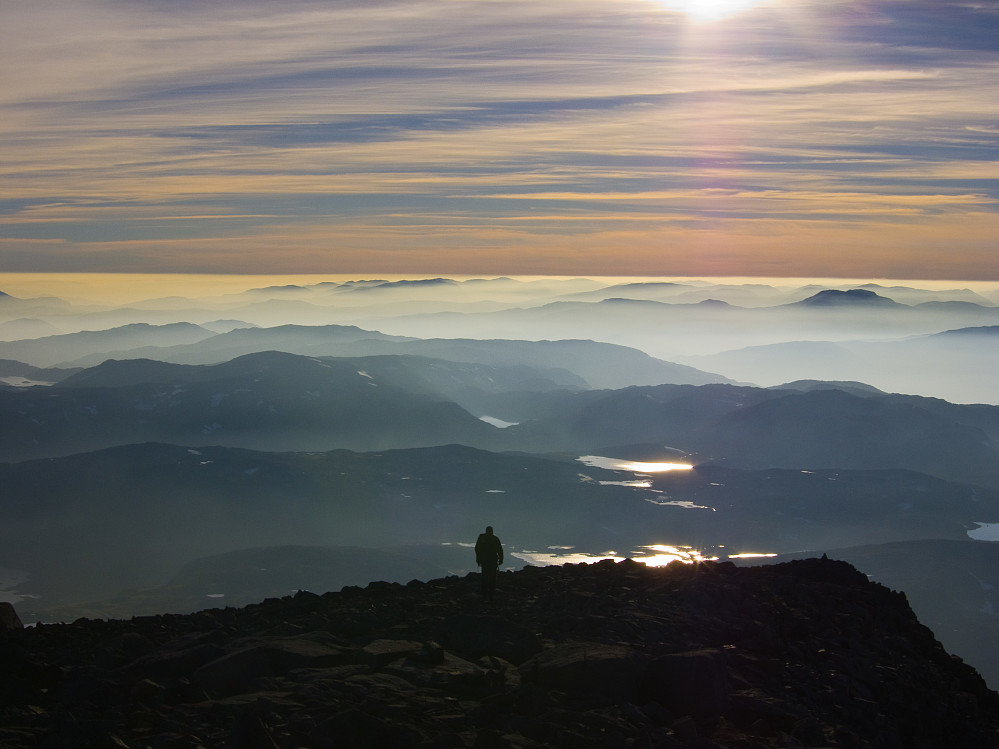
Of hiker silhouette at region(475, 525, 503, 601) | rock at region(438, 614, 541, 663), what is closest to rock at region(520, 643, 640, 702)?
rock at region(438, 614, 541, 663)

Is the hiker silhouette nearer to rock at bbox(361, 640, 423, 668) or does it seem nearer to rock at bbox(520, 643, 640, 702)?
rock at bbox(361, 640, 423, 668)

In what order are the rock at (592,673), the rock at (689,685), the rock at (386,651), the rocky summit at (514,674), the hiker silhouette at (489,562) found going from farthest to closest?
the hiker silhouette at (489,562) < the rock at (386,651) < the rock at (592,673) < the rock at (689,685) < the rocky summit at (514,674)

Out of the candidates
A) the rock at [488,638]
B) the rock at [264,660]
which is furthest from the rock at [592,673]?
the rock at [264,660]

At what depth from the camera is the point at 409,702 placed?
20312mm

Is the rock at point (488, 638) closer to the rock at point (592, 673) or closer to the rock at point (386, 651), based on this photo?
the rock at point (386, 651)

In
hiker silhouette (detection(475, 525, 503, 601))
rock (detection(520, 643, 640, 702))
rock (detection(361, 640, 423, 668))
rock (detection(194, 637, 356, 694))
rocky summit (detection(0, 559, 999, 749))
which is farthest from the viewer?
hiker silhouette (detection(475, 525, 503, 601))

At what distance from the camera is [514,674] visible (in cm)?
2300

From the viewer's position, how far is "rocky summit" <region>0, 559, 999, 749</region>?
1888 cm

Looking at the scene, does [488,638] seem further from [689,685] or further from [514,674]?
[689,685]

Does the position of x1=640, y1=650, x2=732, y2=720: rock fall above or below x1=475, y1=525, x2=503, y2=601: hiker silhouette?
below

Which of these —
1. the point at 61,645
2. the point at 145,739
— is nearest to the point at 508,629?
the point at 145,739

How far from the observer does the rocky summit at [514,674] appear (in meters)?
18.9

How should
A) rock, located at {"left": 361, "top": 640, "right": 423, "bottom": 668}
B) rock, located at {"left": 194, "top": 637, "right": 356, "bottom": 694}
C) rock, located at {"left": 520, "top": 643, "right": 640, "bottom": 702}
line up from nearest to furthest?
rock, located at {"left": 194, "top": 637, "right": 356, "bottom": 694}
rock, located at {"left": 520, "top": 643, "right": 640, "bottom": 702}
rock, located at {"left": 361, "top": 640, "right": 423, "bottom": 668}

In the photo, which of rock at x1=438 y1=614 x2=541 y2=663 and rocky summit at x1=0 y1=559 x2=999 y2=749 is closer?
rocky summit at x1=0 y1=559 x2=999 y2=749
